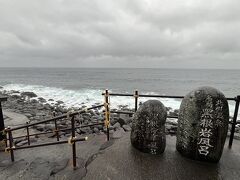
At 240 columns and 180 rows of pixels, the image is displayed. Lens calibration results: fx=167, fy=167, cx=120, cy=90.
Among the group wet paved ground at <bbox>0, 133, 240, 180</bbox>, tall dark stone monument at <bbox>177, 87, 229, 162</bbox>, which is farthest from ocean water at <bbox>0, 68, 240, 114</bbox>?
tall dark stone monument at <bbox>177, 87, 229, 162</bbox>

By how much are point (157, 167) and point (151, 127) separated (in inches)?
33.8

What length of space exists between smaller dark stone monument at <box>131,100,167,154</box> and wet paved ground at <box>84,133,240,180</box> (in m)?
0.21

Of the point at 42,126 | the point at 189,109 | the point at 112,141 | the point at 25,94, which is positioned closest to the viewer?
the point at 189,109

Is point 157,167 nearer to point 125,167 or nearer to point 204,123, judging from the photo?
point 125,167

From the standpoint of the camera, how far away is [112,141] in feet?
15.8

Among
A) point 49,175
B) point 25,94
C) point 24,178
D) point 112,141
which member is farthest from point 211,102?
point 25,94

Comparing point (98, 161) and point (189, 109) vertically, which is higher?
point (189, 109)

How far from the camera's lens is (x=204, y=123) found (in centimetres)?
361

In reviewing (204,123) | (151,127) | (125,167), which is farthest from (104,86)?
(204,123)

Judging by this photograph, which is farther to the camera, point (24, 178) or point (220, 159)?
point (220, 159)

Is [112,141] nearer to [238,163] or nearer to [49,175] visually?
[49,175]

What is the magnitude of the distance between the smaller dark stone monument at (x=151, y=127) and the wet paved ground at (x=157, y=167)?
0.68 ft

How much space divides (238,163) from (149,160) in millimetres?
2016

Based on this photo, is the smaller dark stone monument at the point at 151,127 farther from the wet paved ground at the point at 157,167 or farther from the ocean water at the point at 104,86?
the ocean water at the point at 104,86
